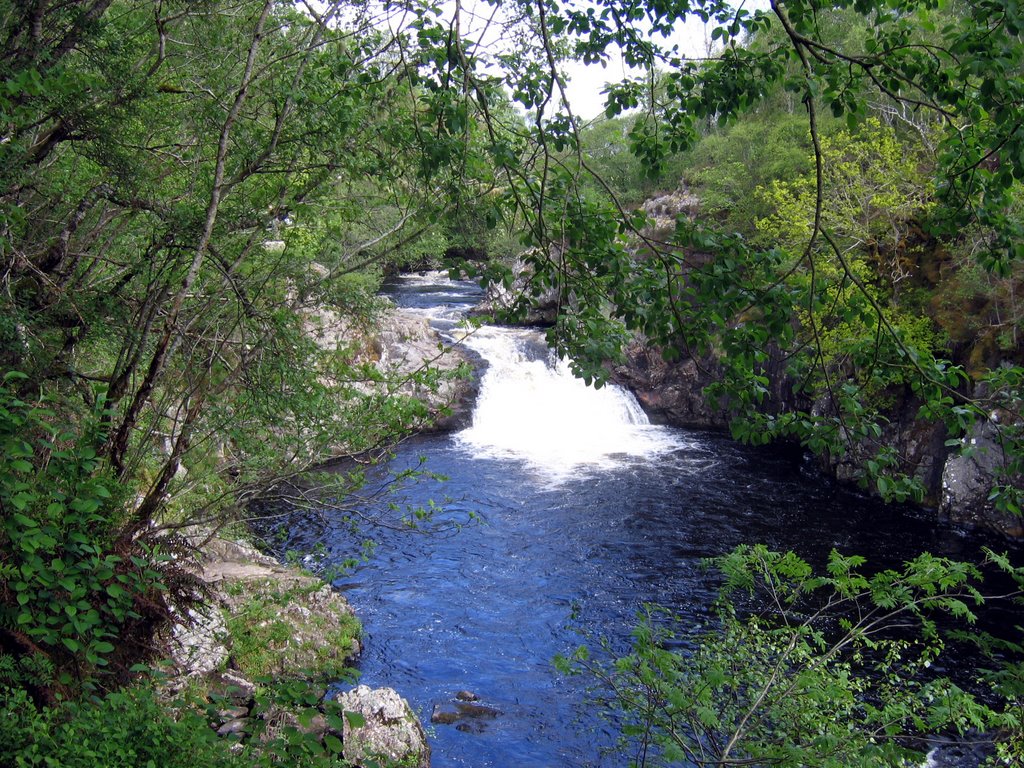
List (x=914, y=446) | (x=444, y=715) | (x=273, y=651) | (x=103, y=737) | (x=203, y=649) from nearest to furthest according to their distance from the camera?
(x=103, y=737)
(x=203, y=649)
(x=444, y=715)
(x=273, y=651)
(x=914, y=446)

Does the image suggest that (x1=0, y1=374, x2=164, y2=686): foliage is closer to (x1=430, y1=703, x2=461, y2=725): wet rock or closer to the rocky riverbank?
the rocky riverbank

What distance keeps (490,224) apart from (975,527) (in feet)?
45.5

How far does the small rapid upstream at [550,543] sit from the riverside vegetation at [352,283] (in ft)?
5.85

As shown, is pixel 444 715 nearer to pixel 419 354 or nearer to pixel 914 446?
pixel 914 446

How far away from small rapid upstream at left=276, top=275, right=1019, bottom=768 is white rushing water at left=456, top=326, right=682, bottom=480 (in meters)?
0.07

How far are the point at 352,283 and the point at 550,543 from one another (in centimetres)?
837

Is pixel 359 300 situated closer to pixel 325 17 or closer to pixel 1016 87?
pixel 325 17

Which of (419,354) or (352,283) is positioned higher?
(352,283)

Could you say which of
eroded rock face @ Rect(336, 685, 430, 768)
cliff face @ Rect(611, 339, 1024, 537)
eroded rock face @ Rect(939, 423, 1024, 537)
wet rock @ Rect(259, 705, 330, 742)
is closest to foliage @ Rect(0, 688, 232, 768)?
wet rock @ Rect(259, 705, 330, 742)

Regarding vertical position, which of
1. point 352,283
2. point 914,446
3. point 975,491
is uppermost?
point 352,283

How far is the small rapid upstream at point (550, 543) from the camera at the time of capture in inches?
352

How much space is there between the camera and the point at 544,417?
2183 cm

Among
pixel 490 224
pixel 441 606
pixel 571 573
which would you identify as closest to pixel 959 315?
pixel 571 573

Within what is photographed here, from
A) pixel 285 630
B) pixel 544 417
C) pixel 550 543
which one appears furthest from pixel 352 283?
pixel 544 417
